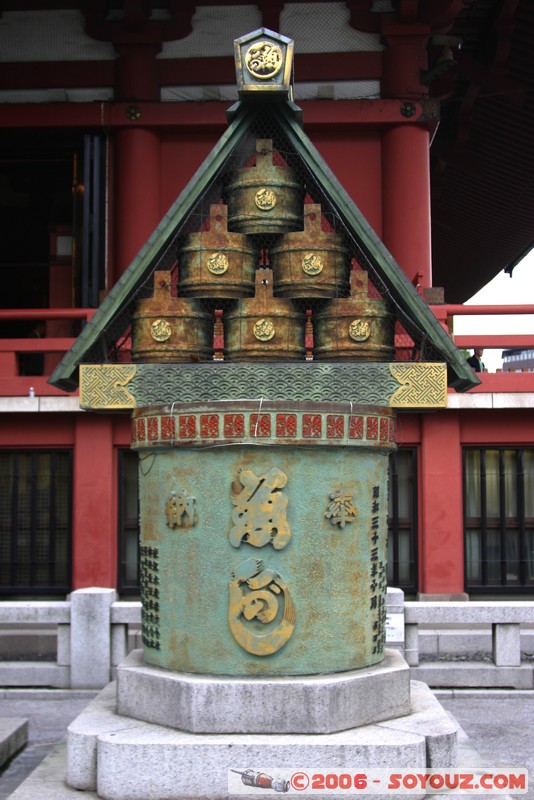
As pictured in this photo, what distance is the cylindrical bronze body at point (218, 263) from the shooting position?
674 cm

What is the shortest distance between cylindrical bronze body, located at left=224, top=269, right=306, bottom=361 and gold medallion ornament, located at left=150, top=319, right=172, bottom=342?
402 mm

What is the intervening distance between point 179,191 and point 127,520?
4805 millimetres

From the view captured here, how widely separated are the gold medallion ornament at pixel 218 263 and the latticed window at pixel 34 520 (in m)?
7.89

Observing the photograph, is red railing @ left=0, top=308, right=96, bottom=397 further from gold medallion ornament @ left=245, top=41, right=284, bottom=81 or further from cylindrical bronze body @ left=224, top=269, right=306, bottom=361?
gold medallion ornament @ left=245, top=41, right=284, bottom=81

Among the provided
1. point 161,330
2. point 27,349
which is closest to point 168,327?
point 161,330

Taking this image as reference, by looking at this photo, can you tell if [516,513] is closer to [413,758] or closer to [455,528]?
[455,528]

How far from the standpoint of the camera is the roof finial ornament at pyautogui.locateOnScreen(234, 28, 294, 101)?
6.48 m

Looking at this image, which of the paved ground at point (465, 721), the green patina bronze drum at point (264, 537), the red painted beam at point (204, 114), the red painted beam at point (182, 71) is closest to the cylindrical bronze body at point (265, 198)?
the green patina bronze drum at point (264, 537)

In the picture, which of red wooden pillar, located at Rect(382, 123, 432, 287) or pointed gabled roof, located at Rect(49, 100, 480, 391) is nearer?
pointed gabled roof, located at Rect(49, 100, 480, 391)

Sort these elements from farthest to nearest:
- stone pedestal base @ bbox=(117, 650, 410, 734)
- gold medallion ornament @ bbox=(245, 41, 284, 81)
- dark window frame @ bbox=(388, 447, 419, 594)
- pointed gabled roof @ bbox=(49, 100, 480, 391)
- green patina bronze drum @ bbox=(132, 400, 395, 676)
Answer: dark window frame @ bbox=(388, 447, 419, 594) < pointed gabled roof @ bbox=(49, 100, 480, 391) < gold medallion ornament @ bbox=(245, 41, 284, 81) < green patina bronze drum @ bbox=(132, 400, 395, 676) < stone pedestal base @ bbox=(117, 650, 410, 734)

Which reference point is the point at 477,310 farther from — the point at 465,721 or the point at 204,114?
the point at 465,721

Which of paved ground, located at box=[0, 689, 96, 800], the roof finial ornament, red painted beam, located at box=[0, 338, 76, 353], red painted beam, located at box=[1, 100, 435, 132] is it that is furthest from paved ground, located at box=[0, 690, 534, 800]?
red painted beam, located at box=[1, 100, 435, 132]

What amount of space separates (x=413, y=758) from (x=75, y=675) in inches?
220

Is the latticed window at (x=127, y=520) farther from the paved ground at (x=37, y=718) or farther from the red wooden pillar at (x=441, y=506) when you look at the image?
the red wooden pillar at (x=441, y=506)
